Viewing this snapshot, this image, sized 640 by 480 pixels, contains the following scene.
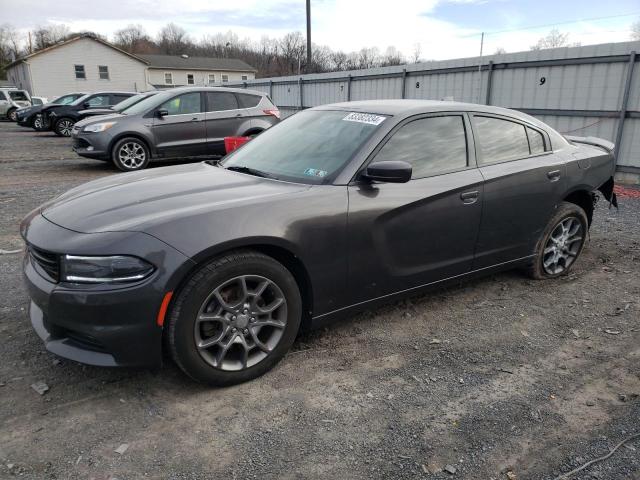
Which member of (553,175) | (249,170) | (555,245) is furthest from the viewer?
(555,245)

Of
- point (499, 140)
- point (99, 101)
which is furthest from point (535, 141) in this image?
point (99, 101)

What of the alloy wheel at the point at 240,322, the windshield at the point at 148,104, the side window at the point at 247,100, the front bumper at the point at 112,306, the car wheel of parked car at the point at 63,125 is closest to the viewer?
the front bumper at the point at 112,306

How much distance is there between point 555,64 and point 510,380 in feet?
29.9

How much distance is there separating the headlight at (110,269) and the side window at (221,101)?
8518mm

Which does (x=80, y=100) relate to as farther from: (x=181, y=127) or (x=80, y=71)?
(x=80, y=71)

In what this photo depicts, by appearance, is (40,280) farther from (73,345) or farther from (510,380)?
(510,380)

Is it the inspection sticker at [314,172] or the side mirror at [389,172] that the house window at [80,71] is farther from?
the side mirror at [389,172]

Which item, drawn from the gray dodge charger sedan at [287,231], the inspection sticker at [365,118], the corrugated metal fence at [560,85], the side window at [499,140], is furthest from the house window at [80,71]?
the side window at [499,140]

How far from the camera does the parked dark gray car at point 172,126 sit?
32.4ft

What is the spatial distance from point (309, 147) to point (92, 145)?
7.87 meters

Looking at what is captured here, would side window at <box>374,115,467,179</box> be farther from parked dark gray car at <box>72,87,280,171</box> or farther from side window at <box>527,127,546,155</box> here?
parked dark gray car at <box>72,87,280,171</box>

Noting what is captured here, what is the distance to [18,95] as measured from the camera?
100.0 feet

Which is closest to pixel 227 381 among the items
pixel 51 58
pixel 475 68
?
pixel 475 68

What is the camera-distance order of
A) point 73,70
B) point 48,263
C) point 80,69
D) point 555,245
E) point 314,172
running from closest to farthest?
point 48,263
point 314,172
point 555,245
point 73,70
point 80,69
